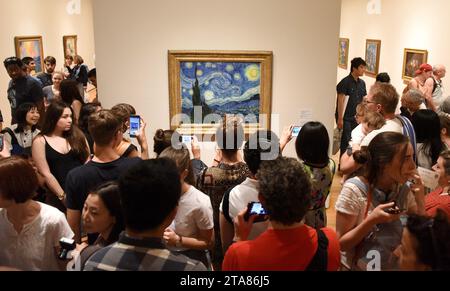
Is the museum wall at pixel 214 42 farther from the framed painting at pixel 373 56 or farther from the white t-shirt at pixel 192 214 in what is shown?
the framed painting at pixel 373 56

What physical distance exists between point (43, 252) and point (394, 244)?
6.19 ft

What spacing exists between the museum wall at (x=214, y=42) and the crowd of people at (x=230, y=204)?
143 cm

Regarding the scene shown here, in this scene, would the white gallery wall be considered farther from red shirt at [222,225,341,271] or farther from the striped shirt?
red shirt at [222,225,341,271]

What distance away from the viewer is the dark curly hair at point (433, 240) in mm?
1521

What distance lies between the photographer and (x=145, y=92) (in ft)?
17.9

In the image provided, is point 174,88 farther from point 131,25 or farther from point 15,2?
point 15,2

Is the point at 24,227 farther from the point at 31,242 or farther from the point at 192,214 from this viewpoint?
the point at 192,214

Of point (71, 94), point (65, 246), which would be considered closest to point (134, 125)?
point (71, 94)

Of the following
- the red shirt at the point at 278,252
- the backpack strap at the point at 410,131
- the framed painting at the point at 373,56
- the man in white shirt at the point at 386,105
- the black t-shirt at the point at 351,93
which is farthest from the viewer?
the framed painting at the point at 373,56

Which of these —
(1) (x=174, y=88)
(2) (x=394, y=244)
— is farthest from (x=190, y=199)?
(1) (x=174, y=88)

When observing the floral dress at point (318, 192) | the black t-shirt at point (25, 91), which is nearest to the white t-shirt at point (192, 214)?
the floral dress at point (318, 192)

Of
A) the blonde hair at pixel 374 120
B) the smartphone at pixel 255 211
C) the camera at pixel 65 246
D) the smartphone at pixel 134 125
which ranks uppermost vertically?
the blonde hair at pixel 374 120

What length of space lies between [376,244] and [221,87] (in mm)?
3540

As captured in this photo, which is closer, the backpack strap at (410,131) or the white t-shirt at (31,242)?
the white t-shirt at (31,242)
